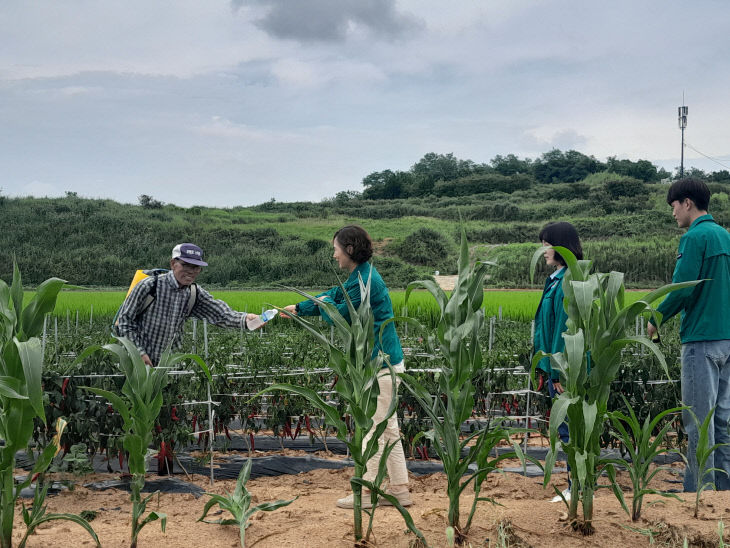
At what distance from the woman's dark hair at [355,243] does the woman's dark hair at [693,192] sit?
6.38 ft

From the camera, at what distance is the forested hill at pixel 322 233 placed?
140ft

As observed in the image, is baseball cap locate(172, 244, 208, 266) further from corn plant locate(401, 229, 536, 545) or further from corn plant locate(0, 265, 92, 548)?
corn plant locate(401, 229, 536, 545)

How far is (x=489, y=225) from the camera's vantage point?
179ft

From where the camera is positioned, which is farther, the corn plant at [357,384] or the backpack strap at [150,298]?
the backpack strap at [150,298]

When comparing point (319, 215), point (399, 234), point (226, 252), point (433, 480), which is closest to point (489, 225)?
point (399, 234)

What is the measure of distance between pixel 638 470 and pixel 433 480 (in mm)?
1988

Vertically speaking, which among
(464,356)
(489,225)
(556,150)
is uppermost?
(556,150)

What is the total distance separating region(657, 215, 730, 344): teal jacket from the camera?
3.92 meters

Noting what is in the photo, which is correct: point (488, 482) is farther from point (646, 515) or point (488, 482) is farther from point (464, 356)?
point (464, 356)

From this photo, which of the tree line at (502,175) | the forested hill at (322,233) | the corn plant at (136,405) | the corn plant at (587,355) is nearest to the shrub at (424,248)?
the forested hill at (322,233)

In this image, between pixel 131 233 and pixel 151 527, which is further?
pixel 131 233

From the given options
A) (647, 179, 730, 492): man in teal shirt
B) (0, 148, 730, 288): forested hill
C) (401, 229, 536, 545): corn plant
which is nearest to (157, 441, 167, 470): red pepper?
(401, 229, 536, 545): corn plant

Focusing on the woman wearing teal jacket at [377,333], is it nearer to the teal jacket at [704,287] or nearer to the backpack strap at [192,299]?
the backpack strap at [192,299]

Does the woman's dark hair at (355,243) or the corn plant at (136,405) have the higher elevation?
the woman's dark hair at (355,243)
